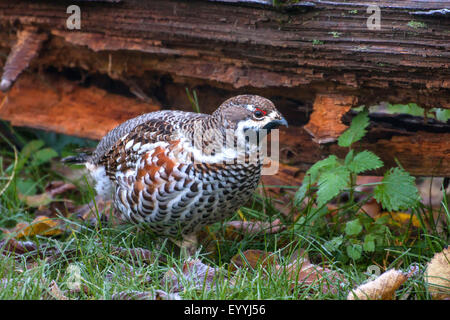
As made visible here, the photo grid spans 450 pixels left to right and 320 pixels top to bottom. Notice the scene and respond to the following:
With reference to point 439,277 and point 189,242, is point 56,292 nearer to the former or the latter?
point 189,242

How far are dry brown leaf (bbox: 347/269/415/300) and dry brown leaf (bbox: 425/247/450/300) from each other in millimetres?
203

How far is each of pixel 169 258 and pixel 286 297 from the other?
2.84ft

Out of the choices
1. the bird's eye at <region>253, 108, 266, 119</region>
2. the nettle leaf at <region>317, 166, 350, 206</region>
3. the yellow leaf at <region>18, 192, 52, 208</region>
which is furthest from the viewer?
the yellow leaf at <region>18, 192, 52, 208</region>

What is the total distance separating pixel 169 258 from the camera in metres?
Result: 3.44

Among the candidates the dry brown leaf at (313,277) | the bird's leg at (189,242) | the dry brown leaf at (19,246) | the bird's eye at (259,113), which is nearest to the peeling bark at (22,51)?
the dry brown leaf at (19,246)

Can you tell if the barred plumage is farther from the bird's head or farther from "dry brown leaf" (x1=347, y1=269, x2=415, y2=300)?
"dry brown leaf" (x1=347, y1=269, x2=415, y2=300)

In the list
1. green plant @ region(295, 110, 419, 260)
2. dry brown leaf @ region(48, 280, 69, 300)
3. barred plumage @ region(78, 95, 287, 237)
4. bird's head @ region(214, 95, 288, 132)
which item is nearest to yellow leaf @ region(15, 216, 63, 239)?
barred plumage @ region(78, 95, 287, 237)

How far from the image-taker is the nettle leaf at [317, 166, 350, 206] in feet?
11.7

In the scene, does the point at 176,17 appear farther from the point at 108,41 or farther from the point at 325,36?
the point at 325,36

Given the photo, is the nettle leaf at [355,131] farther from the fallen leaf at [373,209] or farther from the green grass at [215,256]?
the fallen leaf at [373,209]

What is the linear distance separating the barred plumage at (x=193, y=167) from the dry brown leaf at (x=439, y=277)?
1.15 metres

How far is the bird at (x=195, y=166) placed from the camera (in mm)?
3367

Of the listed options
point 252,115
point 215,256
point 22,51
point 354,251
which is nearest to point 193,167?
point 252,115
